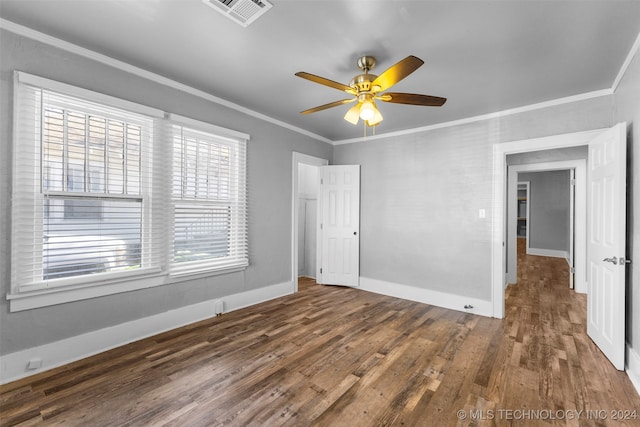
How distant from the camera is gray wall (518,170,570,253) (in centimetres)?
772

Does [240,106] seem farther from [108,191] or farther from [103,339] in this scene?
[103,339]

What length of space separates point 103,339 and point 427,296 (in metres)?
3.89

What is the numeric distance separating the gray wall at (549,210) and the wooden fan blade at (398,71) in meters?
8.18

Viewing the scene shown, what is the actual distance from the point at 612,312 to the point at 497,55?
7.97ft

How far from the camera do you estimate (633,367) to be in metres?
2.15

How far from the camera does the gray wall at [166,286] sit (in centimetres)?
206

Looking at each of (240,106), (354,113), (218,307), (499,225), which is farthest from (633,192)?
(218,307)

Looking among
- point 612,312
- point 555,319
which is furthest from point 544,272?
point 612,312

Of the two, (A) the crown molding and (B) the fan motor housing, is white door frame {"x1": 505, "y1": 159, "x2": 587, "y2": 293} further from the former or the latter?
(B) the fan motor housing

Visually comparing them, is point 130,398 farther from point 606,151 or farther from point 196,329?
point 606,151

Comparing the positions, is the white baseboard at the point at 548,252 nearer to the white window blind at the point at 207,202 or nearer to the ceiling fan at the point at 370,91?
the ceiling fan at the point at 370,91

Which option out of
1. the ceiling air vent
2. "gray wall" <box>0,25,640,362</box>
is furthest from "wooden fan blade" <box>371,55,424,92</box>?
"gray wall" <box>0,25,640,362</box>

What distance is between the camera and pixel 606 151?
8.44 feet

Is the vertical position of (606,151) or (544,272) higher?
(606,151)
